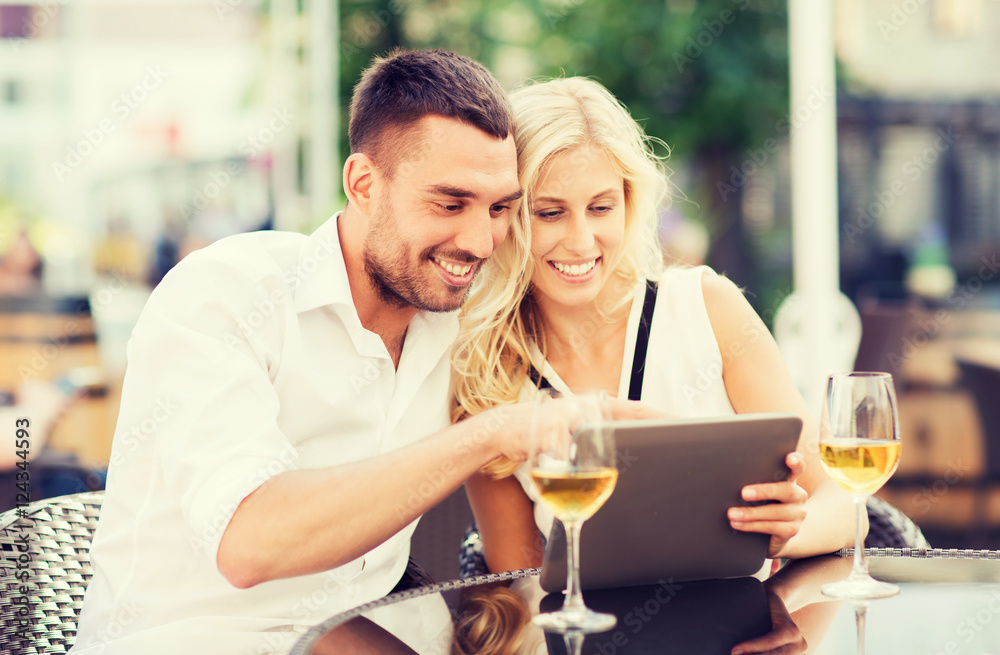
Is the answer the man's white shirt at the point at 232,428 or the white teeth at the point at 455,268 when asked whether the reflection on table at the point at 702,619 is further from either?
the white teeth at the point at 455,268

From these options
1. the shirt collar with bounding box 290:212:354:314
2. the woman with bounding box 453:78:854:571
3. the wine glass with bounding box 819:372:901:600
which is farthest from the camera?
the woman with bounding box 453:78:854:571

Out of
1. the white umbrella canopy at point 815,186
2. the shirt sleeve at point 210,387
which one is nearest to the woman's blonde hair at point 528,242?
the shirt sleeve at point 210,387

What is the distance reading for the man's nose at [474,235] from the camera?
6.31 ft

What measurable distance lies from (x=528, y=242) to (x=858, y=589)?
1.03 meters

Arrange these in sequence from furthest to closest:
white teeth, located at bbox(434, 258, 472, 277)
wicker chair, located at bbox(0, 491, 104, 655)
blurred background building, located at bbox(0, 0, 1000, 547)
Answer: blurred background building, located at bbox(0, 0, 1000, 547)
white teeth, located at bbox(434, 258, 472, 277)
wicker chair, located at bbox(0, 491, 104, 655)

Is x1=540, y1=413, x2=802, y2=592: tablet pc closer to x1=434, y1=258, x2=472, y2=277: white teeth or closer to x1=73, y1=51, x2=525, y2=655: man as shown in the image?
x1=73, y1=51, x2=525, y2=655: man

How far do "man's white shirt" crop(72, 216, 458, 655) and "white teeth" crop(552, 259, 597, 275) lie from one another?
0.37 meters

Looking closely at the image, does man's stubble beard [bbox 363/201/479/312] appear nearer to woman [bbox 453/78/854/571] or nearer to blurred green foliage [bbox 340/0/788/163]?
woman [bbox 453/78/854/571]

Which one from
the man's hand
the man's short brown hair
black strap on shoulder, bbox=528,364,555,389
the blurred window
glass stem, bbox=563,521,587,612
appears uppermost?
the blurred window

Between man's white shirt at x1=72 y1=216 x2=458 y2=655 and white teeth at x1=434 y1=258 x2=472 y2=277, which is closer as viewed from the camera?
man's white shirt at x1=72 y1=216 x2=458 y2=655

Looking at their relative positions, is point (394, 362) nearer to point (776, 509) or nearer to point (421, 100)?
point (421, 100)

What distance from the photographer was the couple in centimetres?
147

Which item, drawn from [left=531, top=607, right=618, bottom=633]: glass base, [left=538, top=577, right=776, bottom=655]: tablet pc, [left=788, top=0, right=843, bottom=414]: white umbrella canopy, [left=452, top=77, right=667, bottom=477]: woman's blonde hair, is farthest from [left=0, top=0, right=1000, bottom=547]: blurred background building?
[left=531, top=607, right=618, bottom=633]: glass base

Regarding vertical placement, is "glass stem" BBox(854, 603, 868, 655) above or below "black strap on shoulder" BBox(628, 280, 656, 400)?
below
